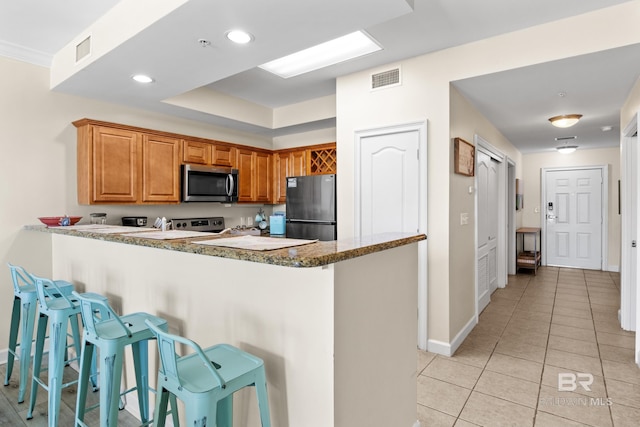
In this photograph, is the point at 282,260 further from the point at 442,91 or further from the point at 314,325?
the point at 442,91

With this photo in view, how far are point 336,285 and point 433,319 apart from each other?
212 centimetres

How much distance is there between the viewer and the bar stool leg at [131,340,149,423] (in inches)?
Answer: 73.2

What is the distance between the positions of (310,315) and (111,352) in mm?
1019

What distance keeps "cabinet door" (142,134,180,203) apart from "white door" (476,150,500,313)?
3410mm

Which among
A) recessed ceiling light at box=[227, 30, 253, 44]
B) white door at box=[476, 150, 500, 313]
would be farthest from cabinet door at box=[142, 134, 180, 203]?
white door at box=[476, 150, 500, 313]

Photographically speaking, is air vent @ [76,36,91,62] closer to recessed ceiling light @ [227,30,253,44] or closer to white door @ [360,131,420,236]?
recessed ceiling light @ [227,30,253,44]

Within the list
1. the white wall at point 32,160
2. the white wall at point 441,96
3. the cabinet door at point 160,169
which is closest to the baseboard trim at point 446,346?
the white wall at point 441,96

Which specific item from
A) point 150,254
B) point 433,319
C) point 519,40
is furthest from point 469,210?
point 150,254

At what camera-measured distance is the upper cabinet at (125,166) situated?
3248mm

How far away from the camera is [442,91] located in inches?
118

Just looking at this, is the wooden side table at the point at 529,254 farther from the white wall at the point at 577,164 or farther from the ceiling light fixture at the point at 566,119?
the ceiling light fixture at the point at 566,119

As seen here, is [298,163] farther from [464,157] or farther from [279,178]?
[464,157]

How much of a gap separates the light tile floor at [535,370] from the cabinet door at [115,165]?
3.20 m

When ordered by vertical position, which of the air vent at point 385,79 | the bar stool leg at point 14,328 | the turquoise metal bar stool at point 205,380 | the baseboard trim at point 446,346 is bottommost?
the baseboard trim at point 446,346
